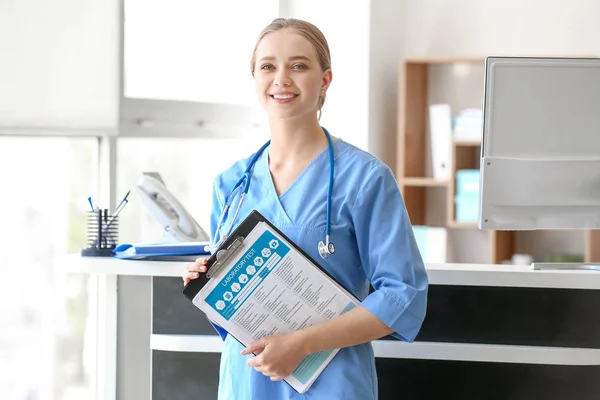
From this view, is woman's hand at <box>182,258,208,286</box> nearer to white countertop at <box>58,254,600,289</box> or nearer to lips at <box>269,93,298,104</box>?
lips at <box>269,93,298,104</box>

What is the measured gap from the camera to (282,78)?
5.06 feet

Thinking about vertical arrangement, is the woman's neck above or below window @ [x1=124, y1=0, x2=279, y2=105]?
below

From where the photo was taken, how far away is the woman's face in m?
1.55

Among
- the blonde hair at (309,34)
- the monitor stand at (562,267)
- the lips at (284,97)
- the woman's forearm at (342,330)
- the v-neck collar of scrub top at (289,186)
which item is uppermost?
the blonde hair at (309,34)

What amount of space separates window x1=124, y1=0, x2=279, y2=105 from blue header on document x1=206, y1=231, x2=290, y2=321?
184 centimetres

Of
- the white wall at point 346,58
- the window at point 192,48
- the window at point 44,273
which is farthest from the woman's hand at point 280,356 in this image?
the white wall at point 346,58

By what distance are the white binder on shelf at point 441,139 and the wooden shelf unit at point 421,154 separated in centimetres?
3

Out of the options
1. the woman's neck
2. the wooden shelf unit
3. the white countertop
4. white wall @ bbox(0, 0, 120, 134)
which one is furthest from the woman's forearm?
the wooden shelf unit

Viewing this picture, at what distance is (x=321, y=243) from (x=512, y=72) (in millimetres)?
846

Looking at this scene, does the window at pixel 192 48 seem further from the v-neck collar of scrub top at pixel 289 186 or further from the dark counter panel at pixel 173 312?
the v-neck collar of scrub top at pixel 289 186

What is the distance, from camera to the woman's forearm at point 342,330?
58.7 inches

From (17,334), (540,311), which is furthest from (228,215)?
(17,334)

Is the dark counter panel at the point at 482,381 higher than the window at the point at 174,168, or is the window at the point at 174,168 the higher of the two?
the window at the point at 174,168

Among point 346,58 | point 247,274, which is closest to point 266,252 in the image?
point 247,274
